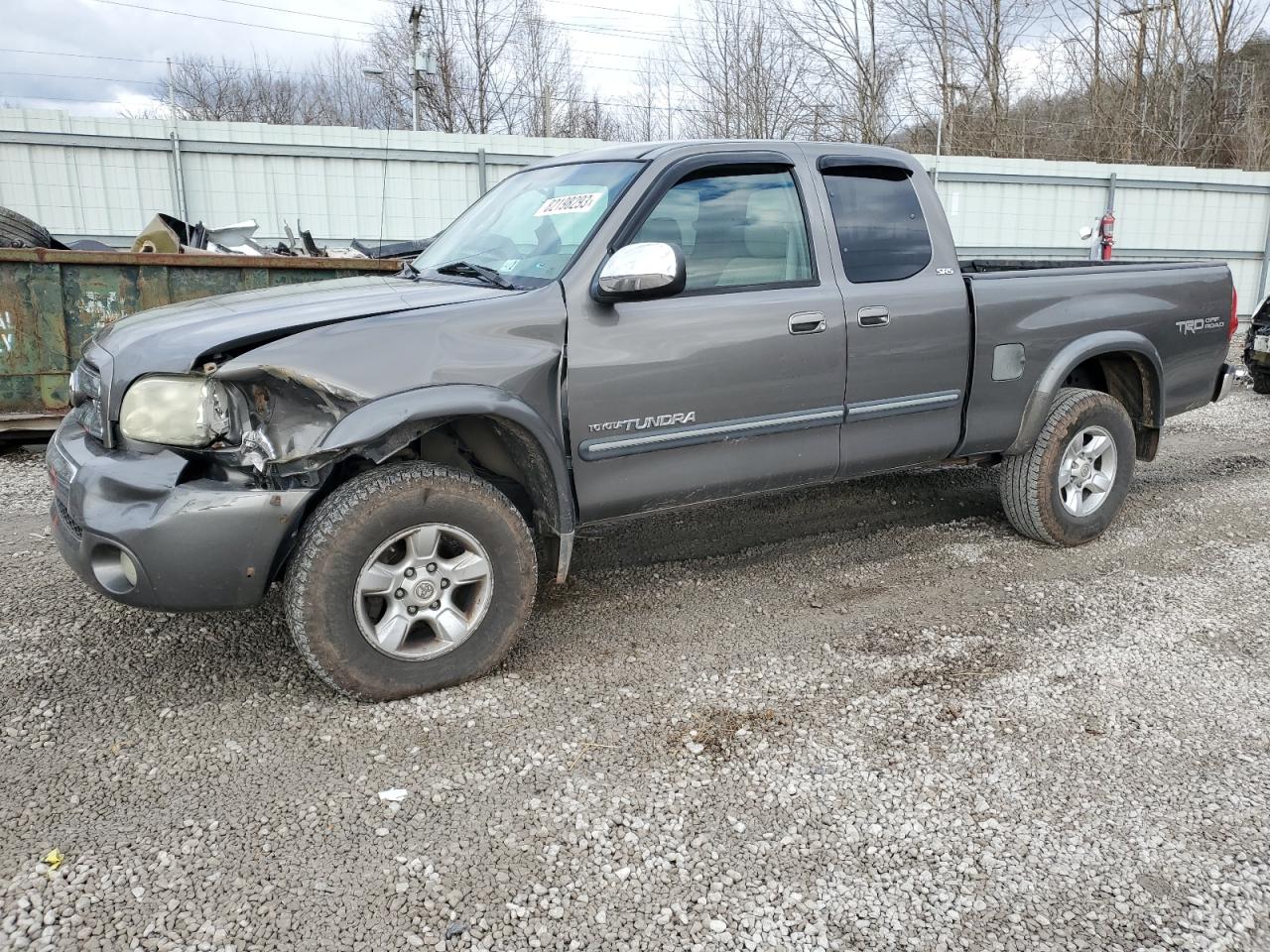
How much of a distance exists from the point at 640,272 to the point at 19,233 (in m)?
6.48

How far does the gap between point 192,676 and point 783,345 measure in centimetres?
259

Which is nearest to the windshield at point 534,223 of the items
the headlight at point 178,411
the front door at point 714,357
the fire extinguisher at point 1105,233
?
the front door at point 714,357

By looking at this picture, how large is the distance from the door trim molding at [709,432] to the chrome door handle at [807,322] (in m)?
0.33

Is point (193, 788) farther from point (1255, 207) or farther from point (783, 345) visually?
point (1255, 207)

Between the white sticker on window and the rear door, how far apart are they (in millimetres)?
1047

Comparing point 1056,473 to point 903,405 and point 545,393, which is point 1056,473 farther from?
point 545,393

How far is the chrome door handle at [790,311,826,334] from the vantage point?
3945 mm

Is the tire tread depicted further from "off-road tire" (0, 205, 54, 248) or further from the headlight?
"off-road tire" (0, 205, 54, 248)

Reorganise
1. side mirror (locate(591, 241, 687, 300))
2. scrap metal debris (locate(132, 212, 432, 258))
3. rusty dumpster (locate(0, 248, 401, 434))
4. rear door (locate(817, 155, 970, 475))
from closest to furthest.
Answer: side mirror (locate(591, 241, 687, 300))
rear door (locate(817, 155, 970, 475))
rusty dumpster (locate(0, 248, 401, 434))
scrap metal debris (locate(132, 212, 432, 258))

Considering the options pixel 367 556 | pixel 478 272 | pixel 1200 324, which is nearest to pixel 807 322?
pixel 478 272

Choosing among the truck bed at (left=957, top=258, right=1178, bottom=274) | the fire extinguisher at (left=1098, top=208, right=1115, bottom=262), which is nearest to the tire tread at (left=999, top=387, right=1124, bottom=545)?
the truck bed at (left=957, top=258, right=1178, bottom=274)

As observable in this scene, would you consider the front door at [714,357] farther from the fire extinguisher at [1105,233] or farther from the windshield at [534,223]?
the fire extinguisher at [1105,233]

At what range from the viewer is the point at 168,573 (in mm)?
3029

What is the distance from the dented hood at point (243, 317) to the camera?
3105 mm
